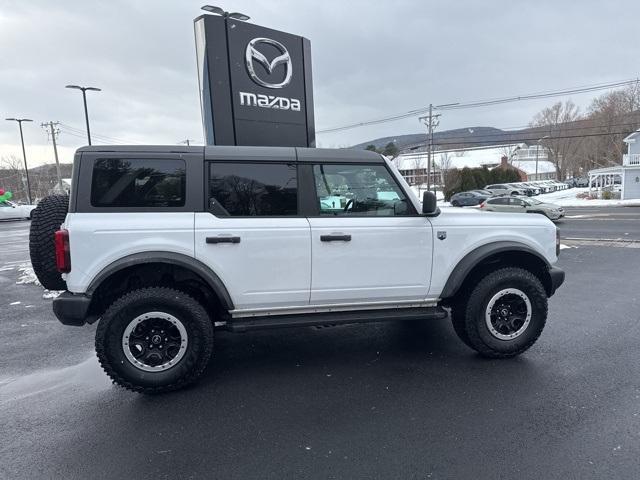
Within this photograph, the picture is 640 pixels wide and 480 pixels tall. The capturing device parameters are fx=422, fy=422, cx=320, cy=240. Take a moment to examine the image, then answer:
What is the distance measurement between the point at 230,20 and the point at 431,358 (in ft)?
17.9

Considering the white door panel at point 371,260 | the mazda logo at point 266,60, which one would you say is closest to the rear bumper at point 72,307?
the white door panel at point 371,260

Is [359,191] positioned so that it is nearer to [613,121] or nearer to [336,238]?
[336,238]

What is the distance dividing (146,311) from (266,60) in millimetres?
4750

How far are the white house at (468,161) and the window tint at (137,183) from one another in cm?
5807

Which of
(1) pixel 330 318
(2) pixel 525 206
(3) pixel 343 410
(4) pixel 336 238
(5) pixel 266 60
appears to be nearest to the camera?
(3) pixel 343 410

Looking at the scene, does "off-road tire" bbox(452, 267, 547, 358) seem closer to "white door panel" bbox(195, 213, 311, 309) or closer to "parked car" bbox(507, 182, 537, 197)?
"white door panel" bbox(195, 213, 311, 309)

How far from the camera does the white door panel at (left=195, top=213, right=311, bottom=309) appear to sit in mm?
3467

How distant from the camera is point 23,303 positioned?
6746mm

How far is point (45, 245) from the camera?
12.0 feet

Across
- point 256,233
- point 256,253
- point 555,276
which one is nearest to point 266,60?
point 256,233

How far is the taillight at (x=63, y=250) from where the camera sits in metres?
3.24

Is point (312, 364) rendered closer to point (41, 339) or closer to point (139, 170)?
point (139, 170)

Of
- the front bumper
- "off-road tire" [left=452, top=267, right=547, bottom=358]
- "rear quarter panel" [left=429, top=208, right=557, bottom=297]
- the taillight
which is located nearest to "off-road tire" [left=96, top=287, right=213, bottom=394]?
the taillight

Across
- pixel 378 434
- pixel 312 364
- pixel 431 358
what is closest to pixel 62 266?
pixel 312 364
